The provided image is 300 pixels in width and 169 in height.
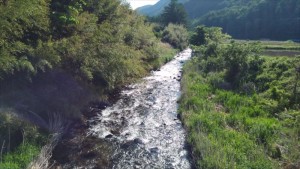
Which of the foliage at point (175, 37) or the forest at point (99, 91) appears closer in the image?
the forest at point (99, 91)

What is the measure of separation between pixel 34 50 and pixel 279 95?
1324 centimetres

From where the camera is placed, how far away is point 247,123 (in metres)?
13.9

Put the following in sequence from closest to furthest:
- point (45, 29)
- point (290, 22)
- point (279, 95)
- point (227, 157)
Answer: point (227, 157) → point (45, 29) → point (279, 95) → point (290, 22)

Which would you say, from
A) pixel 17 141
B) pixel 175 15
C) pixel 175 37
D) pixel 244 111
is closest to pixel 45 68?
pixel 17 141

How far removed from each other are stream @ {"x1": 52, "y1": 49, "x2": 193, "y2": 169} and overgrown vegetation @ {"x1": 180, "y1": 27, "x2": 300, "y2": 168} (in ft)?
2.73

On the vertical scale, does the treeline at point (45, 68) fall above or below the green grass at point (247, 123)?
above

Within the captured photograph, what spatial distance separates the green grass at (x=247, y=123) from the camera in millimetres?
10656

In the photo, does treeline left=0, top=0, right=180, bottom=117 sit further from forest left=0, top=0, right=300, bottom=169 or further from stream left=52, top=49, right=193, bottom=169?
stream left=52, top=49, right=193, bottom=169

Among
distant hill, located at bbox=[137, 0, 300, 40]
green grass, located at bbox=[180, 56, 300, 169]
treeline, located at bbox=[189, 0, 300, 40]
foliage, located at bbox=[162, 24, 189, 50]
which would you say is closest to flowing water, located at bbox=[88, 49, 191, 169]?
green grass, located at bbox=[180, 56, 300, 169]

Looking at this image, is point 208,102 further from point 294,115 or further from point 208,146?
point 208,146

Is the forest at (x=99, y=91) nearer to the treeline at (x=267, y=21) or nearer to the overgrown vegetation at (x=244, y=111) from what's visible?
the overgrown vegetation at (x=244, y=111)

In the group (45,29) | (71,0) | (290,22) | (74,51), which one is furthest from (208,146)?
(290,22)

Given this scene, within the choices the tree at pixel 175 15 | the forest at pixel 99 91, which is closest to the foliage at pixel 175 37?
the tree at pixel 175 15

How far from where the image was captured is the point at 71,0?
734 inches
